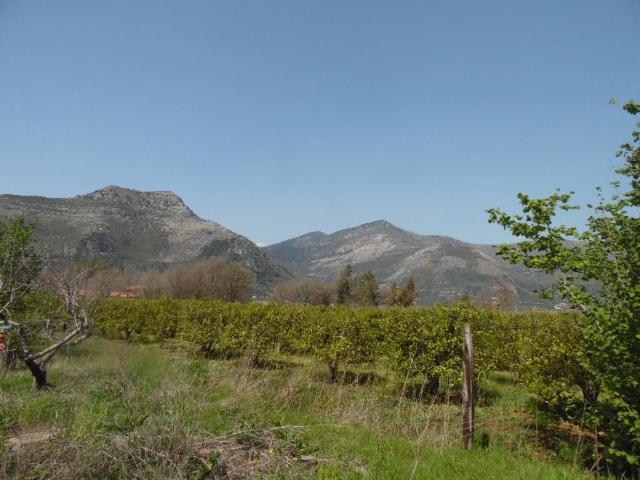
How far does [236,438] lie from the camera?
16.9ft

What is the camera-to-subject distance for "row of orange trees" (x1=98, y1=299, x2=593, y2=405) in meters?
7.14

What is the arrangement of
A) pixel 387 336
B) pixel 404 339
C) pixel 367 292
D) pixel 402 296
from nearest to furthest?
pixel 404 339, pixel 387 336, pixel 402 296, pixel 367 292

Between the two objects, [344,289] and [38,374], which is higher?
[344,289]

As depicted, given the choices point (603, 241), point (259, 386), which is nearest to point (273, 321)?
point (259, 386)

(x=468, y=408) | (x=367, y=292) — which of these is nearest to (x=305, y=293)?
(x=367, y=292)

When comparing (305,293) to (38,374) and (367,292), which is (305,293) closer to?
(367,292)

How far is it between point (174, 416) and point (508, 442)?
5.82m

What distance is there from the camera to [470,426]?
6.23m

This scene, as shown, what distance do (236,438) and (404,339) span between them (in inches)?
292

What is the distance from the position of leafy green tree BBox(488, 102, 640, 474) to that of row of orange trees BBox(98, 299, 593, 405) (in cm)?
113

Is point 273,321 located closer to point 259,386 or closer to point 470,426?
point 259,386

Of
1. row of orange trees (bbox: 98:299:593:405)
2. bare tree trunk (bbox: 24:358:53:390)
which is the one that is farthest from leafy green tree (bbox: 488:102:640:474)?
bare tree trunk (bbox: 24:358:53:390)

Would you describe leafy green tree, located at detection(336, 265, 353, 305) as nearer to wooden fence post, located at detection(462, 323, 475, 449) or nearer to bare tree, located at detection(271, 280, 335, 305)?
bare tree, located at detection(271, 280, 335, 305)

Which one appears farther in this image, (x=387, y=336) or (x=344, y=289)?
(x=344, y=289)
